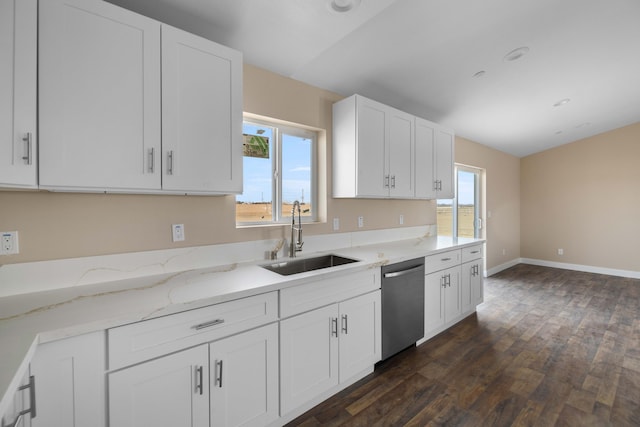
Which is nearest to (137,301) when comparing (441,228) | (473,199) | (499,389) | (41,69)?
(41,69)

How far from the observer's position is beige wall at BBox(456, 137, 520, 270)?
5094 mm

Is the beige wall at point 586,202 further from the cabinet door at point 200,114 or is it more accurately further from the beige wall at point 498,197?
the cabinet door at point 200,114

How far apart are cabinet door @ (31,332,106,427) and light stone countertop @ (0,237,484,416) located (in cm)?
7

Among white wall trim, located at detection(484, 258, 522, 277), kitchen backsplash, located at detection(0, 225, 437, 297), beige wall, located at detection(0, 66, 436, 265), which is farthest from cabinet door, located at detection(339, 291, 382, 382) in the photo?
white wall trim, located at detection(484, 258, 522, 277)

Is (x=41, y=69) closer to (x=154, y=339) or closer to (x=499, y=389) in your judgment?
(x=154, y=339)

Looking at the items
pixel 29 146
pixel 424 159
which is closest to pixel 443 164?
pixel 424 159

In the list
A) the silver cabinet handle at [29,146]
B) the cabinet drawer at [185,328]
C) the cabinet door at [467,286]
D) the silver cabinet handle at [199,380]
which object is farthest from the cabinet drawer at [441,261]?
the silver cabinet handle at [29,146]

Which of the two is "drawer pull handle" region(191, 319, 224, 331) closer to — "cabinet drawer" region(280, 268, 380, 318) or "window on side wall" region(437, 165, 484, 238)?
"cabinet drawer" region(280, 268, 380, 318)

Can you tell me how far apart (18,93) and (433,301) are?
3194 millimetres

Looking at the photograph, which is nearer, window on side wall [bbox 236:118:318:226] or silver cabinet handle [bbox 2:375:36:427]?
silver cabinet handle [bbox 2:375:36:427]

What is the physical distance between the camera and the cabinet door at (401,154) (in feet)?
9.75

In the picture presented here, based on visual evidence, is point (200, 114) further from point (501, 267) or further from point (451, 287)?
point (501, 267)

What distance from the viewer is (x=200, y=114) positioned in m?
1.73

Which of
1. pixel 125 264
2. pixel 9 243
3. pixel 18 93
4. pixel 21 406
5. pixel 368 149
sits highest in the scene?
pixel 368 149
